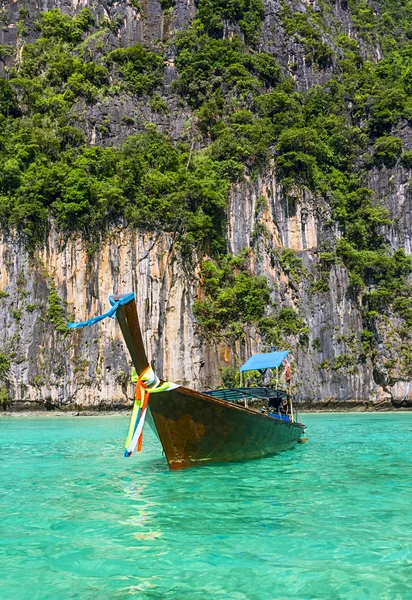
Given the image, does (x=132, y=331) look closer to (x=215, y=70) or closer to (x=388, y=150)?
(x=388, y=150)

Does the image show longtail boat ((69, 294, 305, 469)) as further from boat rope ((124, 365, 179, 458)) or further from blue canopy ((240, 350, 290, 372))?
blue canopy ((240, 350, 290, 372))

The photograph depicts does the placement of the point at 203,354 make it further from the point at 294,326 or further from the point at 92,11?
the point at 92,11

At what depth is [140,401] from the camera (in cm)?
845

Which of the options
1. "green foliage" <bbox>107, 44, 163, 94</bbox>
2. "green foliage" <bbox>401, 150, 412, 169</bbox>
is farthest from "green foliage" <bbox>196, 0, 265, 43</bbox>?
"green foliage" <bbox>401, 150, 412, 169</bbox>

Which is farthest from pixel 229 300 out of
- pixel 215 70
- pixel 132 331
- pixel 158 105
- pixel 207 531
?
pixel 207 531

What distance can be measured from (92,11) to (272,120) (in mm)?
17802

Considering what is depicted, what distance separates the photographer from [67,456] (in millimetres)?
12016

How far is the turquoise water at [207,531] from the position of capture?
4.19 metres

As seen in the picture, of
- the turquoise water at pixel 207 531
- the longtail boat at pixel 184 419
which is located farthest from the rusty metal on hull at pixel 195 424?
the turquoise water at pixel 207 531

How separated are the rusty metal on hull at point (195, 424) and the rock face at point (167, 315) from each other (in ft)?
70.5

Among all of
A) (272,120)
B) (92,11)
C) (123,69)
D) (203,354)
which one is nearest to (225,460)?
(203,354)

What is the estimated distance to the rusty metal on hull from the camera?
8820 millimetres

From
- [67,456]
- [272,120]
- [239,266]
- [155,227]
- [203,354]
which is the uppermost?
[272,120]

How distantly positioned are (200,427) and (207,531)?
12.3 feet
